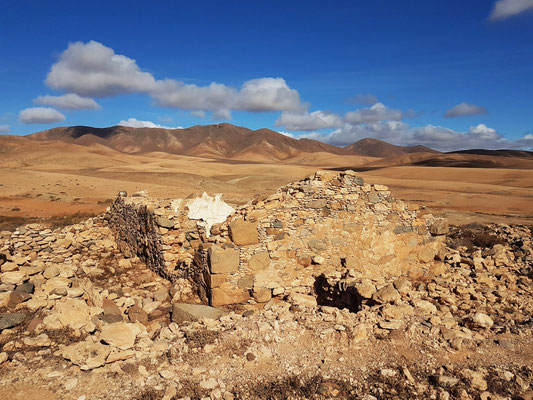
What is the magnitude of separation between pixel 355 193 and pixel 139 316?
536cm

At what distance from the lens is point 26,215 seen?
2119 cm

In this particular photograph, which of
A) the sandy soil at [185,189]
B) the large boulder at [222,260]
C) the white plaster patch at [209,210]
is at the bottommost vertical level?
the sandy soil at [185,189]

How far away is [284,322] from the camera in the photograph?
17.9 ft

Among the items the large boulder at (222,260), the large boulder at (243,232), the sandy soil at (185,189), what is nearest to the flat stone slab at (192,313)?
the large boulder at (222,260)

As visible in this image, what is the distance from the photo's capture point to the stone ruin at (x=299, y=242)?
7.01m

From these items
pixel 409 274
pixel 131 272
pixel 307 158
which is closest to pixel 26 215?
pixel 131 272

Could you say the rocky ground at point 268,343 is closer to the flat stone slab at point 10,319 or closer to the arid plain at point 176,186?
the flat stone slab at point 10,319

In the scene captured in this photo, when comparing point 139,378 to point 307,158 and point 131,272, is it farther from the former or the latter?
point 307,158

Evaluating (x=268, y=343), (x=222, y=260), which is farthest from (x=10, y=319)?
(x=268, y=343)

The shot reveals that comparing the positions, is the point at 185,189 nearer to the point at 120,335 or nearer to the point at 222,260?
the point at 222,260

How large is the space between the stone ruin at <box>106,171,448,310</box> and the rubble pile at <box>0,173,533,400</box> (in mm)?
41

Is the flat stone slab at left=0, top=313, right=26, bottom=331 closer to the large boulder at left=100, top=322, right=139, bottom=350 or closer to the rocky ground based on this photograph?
the rocky ground

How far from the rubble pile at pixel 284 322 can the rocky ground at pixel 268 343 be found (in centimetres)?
2

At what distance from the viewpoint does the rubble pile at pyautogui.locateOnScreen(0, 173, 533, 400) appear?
164 inches
